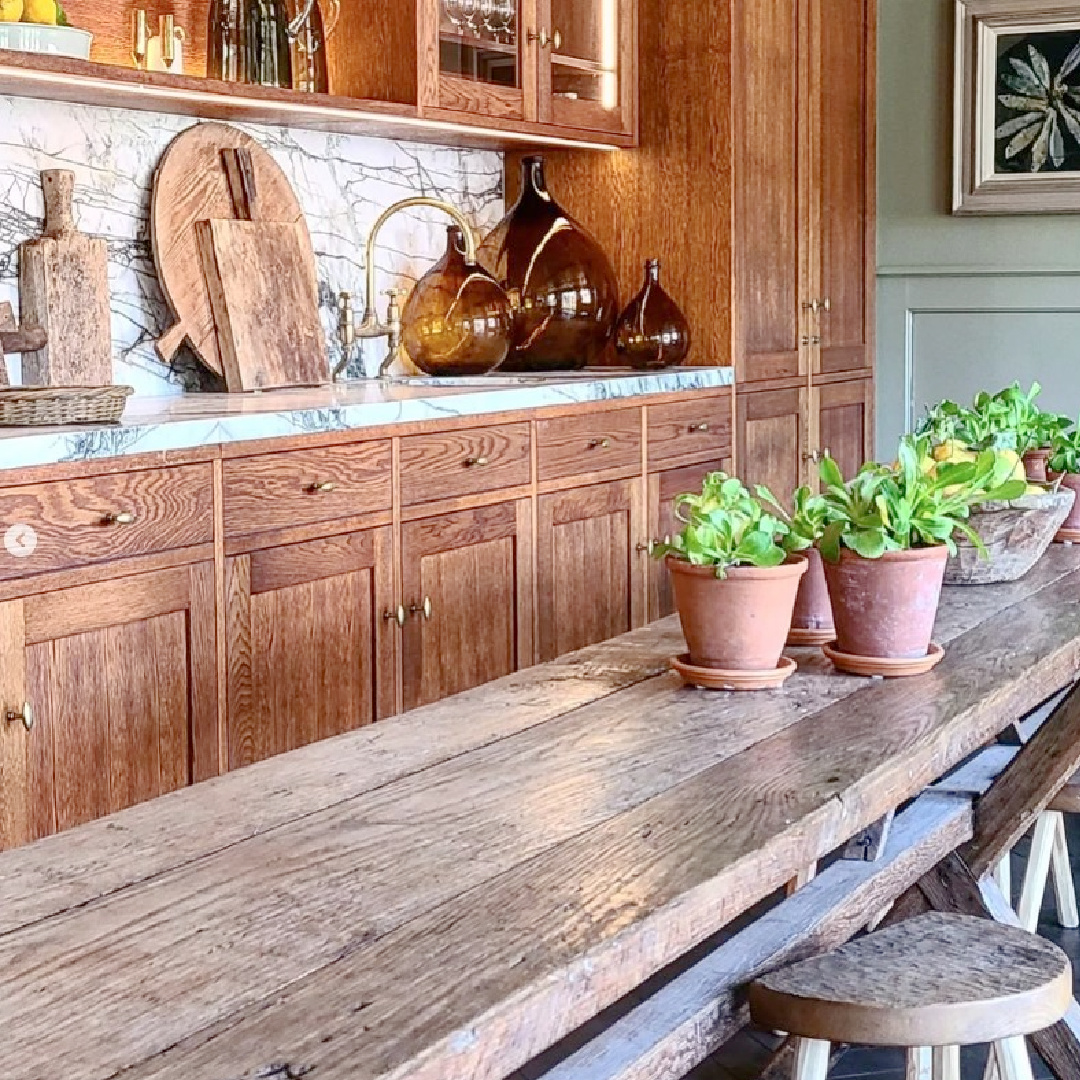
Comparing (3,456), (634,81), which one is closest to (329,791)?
(3,456)

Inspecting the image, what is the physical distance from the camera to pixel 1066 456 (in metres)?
2.92

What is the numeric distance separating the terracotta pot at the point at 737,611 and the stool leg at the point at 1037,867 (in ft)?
3.42

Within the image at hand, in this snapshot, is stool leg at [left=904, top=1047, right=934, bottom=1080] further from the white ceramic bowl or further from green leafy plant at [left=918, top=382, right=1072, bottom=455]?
the white ceramic bowl

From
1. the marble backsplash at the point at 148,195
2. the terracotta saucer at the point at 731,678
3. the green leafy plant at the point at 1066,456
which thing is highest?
the marble backsplash at the point at 148,195

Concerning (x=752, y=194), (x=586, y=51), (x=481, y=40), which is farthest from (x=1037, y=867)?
(x=586, y=51)

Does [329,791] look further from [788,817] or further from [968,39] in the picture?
[968,39]

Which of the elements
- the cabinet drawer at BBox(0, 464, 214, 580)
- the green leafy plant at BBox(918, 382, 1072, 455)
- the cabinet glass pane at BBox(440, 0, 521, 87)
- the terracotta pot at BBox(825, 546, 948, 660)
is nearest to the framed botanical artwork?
the cabinet glass pane at BBox(440, 0, 521, 87)

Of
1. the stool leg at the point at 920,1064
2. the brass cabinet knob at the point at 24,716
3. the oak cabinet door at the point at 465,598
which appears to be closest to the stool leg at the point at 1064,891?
the oak cabinet door at the point at 465,598

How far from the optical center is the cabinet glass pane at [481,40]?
4.05 metres

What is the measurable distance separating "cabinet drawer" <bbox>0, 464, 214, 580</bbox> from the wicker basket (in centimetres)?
12

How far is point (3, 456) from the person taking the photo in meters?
2.55

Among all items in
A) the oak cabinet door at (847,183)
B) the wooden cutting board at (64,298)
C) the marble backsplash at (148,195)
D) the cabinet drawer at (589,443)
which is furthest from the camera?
the oak cabinet door at (847,183)

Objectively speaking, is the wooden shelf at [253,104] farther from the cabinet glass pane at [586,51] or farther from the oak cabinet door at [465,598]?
the oak cabinet door at [465,598]

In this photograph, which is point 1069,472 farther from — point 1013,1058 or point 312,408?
point 1013,1058
